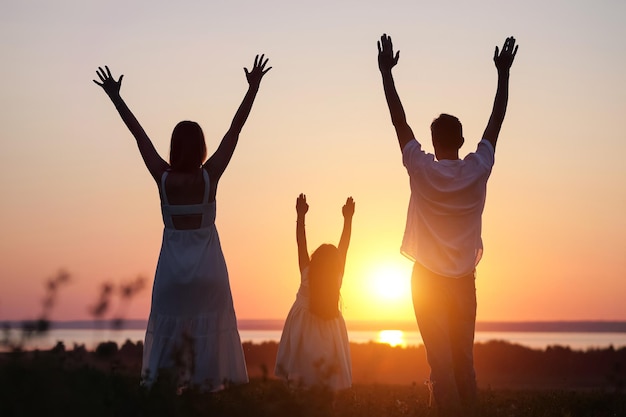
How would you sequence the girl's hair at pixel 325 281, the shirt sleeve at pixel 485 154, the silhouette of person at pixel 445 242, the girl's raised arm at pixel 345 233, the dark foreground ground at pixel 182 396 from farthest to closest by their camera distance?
the girl's raised arm at pixel 345 233 → the girl's hair at pixel 325 281 → the shirt sleeve at pixel 485 154 → the silhouette of person at pixel 445 242 → the dark foreground ground at pixel 182 396

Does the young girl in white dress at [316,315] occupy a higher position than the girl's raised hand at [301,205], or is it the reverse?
the girl's raised hand at [301,205]

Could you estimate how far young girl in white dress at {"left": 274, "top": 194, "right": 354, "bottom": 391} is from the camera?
1044 cm

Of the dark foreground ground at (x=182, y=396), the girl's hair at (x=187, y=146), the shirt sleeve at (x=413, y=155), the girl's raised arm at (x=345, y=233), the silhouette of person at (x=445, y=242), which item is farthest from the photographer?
the girl's raised arm at (x=345, y=233)

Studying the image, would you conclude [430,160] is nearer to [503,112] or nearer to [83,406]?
[503,112]

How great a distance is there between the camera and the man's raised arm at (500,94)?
931 centimetres

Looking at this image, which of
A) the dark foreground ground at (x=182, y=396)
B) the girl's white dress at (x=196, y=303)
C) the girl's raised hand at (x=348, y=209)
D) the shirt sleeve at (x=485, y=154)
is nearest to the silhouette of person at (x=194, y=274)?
the girl's white dress at (x=196, y=303)

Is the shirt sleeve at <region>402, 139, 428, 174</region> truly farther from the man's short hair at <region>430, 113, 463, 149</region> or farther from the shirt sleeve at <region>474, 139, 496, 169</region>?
the shirt sleeve at <region>474, 139, 496, 169</region>

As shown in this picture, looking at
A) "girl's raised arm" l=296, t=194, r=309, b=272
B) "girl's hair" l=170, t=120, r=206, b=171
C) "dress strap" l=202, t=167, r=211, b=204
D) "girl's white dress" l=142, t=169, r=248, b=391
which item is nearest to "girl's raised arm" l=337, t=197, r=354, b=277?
"girl's raised arm" l=296, t=194, r=309, b=272

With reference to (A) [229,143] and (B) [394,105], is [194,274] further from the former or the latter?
(B) [394,105]

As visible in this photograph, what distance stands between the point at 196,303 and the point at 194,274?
11.1 inches

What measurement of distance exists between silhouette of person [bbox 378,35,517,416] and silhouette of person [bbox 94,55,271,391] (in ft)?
5.90

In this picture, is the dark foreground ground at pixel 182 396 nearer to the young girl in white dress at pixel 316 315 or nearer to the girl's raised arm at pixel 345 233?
the young girl in white dress at pixel 316 315

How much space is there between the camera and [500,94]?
9.40 meters

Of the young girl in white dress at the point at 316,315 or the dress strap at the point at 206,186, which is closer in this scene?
the dress strap at the point at 206,186
